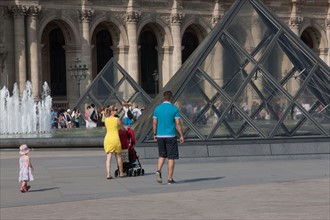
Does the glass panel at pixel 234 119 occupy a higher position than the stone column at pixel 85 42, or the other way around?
the stone column at pixel 85 42

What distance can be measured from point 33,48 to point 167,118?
1467 inches

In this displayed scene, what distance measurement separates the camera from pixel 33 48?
54.5 m

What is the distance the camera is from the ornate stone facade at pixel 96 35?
5425 centimetres

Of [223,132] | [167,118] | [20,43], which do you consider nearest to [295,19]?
[20,43]

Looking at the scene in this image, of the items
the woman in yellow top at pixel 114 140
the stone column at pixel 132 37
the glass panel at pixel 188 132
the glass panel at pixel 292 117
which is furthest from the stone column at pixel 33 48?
the woman in yellow top at pixel 114 140

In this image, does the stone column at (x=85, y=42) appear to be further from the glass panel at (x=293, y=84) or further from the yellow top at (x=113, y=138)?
the yellow top at (x=113, y=138)

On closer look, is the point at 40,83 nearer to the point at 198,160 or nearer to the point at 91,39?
the point at 91,39

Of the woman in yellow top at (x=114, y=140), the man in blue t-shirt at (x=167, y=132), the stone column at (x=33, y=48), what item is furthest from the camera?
the stone column at (x=33, y=48)

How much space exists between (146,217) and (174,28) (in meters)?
49.8

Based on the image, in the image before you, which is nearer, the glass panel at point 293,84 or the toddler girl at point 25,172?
the toddler girl at point 25,172

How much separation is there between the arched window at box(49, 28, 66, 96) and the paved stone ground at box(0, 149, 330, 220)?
37.1m

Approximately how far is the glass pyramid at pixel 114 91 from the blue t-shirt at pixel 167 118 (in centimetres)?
2285

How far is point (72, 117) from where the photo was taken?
138 feet

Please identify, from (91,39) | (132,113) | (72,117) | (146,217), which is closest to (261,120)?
(146,217)
